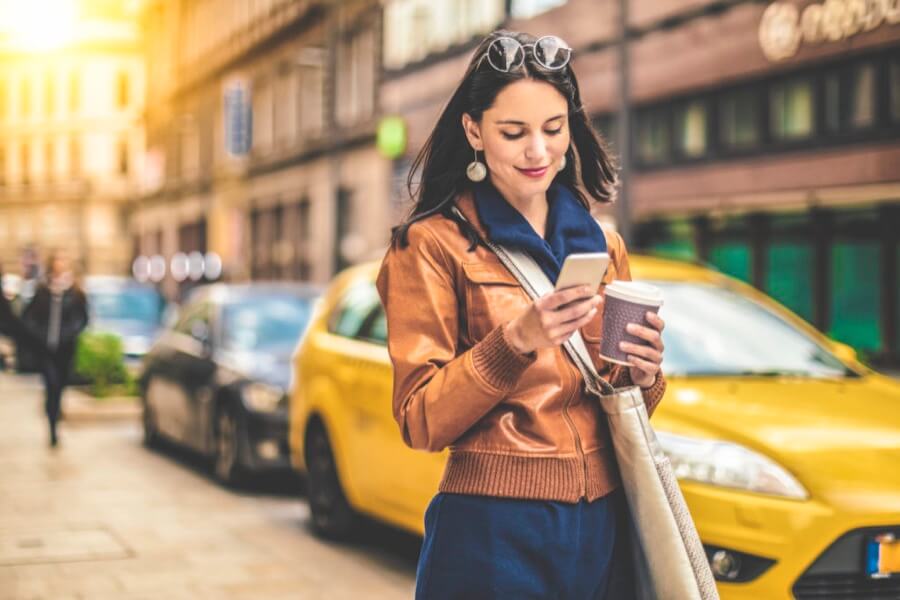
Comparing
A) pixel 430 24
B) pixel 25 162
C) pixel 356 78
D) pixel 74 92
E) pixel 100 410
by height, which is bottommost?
pixel 100 410

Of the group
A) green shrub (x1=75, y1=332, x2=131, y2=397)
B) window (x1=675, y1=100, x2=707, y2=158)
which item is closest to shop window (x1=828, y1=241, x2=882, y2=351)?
window (x1=675, y1=100, x2=707, y2=158)

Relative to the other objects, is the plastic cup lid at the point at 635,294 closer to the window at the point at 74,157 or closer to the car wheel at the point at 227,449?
the car wheel at the point at 227,449

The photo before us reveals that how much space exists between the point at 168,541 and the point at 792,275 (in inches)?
604

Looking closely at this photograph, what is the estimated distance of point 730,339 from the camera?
21.5 feet

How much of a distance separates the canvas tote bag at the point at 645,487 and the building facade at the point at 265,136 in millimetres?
31198

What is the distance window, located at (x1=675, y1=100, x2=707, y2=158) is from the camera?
23172 millimetres

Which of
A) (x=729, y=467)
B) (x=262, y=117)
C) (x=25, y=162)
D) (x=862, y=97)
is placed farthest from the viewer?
(x=25, y=162)

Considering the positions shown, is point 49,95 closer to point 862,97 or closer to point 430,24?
point 430,24

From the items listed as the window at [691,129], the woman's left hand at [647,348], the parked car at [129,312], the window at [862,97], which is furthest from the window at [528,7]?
the woman's left hand at [647,348]

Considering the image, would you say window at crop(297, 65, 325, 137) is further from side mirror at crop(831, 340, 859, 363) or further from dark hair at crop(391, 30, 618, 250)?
dark hair at crop(391, 30, 618, 250)

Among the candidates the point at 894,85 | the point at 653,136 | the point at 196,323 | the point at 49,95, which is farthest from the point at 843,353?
the point at 49,95

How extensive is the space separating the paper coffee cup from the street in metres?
4.36

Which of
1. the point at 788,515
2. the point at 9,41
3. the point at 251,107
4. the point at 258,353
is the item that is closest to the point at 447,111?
the point at 788,515

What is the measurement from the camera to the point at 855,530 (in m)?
4.88
